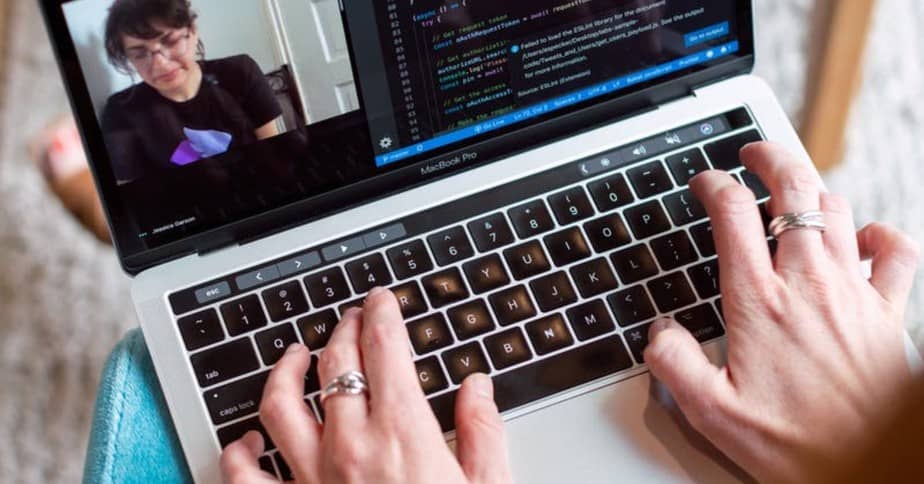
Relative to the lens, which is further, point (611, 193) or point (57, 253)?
point (57, 253)

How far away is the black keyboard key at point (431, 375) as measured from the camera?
580 millimetres

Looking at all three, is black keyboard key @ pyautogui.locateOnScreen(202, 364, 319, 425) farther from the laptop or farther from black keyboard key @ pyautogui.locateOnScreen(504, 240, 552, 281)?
black keyboard key @ pyautogui.locateOnScreen(504, 240, 552, 281)

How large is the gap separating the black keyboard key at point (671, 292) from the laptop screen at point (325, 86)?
0.13 m

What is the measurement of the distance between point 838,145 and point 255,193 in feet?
2.30

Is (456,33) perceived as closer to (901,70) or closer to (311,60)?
(311,60)

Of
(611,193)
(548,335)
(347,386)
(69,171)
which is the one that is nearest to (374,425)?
(347,386)

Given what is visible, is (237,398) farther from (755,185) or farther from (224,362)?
(755,185)

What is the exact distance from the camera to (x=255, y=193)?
2.00 feet

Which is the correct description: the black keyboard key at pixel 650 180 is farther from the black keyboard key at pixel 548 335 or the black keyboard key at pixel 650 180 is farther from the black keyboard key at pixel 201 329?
the black keyboard key at pixel 201 329

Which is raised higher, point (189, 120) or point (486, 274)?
point (189, 120)

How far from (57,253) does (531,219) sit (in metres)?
0.65

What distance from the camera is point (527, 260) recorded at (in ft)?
2.00

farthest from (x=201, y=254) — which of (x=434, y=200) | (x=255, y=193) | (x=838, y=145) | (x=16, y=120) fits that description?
(x=838, y=145)

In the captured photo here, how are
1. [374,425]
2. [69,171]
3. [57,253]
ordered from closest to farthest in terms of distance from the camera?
[374,425], [69,171], [57,253]
